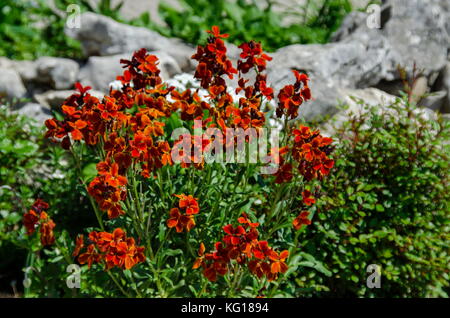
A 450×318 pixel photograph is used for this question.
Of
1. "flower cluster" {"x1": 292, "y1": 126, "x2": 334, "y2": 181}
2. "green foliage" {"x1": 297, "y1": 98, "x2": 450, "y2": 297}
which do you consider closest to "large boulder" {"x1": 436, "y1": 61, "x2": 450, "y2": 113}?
"green foliage" {"x1": 297, "y1": 98, "x2": 450, "y2": 297}

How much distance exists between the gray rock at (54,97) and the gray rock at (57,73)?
0.11 metres

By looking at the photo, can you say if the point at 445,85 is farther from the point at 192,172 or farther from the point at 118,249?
the point at 118,249

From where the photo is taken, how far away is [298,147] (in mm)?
2098

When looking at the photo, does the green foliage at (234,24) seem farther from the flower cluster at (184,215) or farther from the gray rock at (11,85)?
the flower cluster at (184,215)

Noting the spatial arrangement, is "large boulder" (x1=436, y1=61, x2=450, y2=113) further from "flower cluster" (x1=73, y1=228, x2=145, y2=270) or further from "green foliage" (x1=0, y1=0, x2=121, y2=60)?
"flower cluster" (x1=73, y1=228, x2=145, y2=270)

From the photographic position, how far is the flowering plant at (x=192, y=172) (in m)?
2.01

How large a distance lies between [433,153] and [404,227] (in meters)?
0.47

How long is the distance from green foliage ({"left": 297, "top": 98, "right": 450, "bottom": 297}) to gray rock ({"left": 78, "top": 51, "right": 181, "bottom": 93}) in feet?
5.77

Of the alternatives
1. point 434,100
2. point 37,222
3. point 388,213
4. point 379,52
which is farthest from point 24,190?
point 434,100

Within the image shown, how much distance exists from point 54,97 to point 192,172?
7.15 ft

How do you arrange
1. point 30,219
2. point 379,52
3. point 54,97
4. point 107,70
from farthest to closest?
point 379,52
point 107,70
point 54,97
point 30,219

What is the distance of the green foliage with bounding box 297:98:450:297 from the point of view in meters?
2.88

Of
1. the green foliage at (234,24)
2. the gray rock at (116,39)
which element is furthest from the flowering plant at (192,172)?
the green foliage at (234,24)

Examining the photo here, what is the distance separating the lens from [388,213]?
9.68 ft
